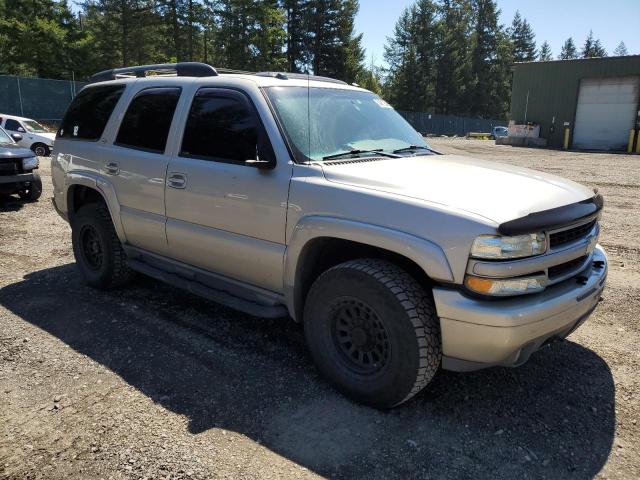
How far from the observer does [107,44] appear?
45.4 meters

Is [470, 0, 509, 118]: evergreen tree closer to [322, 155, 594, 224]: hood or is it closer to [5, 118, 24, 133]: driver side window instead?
[5, 118, 24, 133]: driver side window

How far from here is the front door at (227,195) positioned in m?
3.41

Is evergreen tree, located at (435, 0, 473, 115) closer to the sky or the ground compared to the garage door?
closer to the sky

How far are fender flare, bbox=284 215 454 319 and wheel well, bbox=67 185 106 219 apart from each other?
287 centimetres

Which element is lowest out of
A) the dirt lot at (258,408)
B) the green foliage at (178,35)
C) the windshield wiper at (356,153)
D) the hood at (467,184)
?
the dirt lot at (258,408)

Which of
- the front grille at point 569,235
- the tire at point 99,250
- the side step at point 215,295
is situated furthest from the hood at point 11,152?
the front grille at point 569,235

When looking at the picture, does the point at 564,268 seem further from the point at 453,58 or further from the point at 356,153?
the point at 453,58

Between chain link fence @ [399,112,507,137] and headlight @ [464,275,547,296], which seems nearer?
headlight @ [464,275,547,296]

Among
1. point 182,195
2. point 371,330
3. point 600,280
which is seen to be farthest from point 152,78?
point 600,280

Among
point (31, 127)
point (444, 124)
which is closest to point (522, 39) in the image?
point (444, 124)

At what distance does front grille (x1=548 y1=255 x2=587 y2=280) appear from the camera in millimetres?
2847

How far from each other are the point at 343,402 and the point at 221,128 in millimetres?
2135

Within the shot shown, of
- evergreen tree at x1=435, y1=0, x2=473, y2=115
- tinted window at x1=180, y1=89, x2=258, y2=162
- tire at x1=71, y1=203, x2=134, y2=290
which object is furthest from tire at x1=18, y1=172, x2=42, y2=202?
evergreen tree at x1=435, y1=0, x2=473, y2=115

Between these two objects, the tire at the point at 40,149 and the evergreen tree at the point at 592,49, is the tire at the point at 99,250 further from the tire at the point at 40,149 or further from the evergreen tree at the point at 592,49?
the evergreen tree at the point at 592,49
